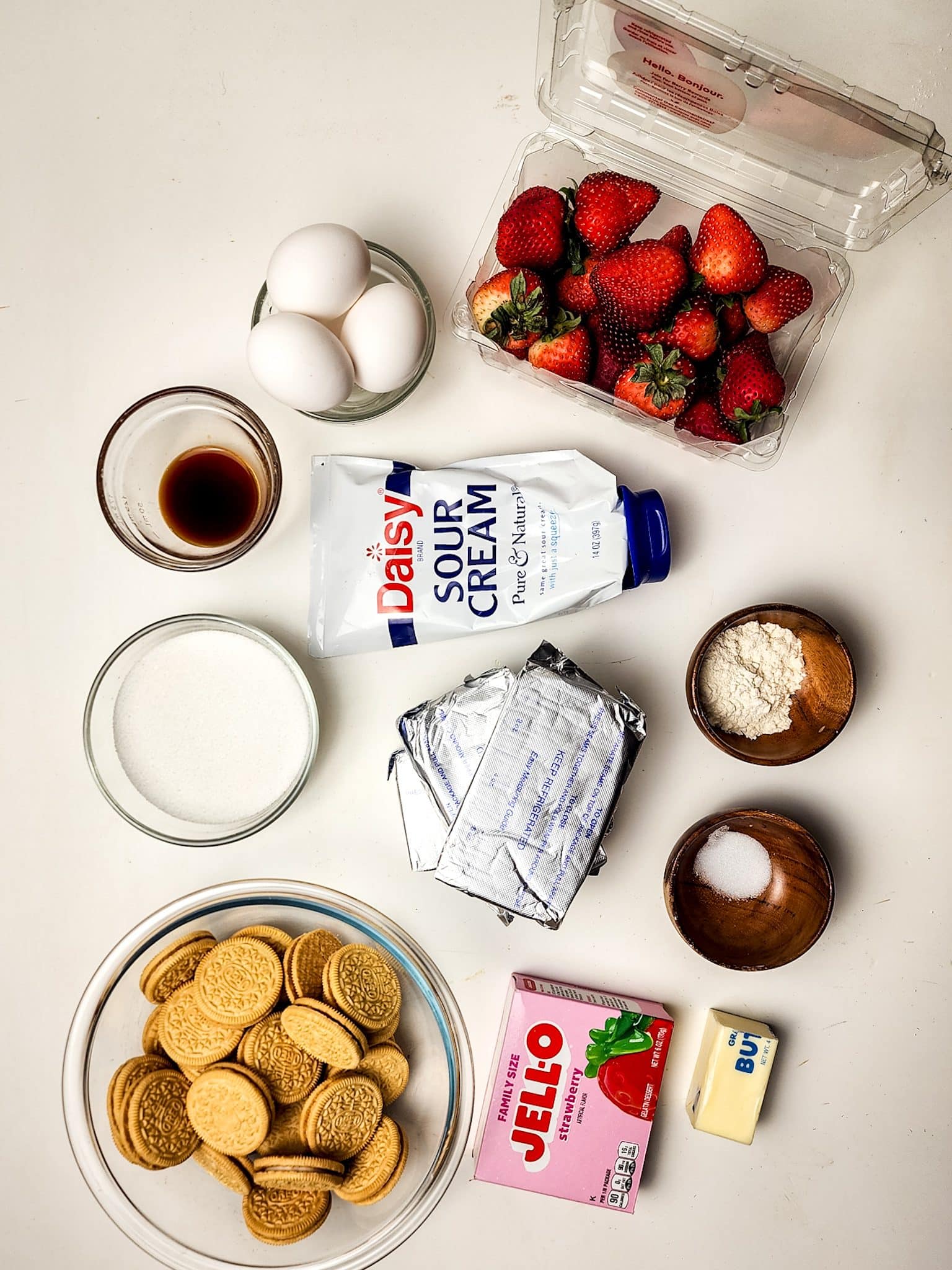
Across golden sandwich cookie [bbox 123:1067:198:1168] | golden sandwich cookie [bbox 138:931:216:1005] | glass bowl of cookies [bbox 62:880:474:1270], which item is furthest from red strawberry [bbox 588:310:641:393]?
golden sandwich cookie [bbox 123:1067:198:1168]

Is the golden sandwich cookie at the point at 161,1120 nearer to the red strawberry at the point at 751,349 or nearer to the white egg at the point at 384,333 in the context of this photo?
the white egg at the point at 384,333

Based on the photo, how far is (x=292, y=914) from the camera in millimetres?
919

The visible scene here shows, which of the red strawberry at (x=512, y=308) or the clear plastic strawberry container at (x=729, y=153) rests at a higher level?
the clear plastic strawberry container at (x=729, y=153)

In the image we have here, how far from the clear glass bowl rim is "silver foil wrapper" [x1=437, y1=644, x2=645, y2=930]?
0.31 m

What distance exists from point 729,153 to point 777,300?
8.1 inches

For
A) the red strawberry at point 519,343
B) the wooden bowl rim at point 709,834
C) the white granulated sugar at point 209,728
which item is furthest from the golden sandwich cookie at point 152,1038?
the red strawberry at point 519,343

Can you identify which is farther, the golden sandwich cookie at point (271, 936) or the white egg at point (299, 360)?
the golden sandwich cookie at point (271, 936)

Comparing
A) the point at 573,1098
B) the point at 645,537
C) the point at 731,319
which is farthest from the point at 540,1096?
the point at 731,319

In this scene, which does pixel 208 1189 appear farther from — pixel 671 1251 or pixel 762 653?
pixel 762 653

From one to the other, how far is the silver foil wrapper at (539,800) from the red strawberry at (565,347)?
31 centimetres

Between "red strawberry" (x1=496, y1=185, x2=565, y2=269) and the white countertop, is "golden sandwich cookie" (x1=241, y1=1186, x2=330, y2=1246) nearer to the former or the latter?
the white countertop

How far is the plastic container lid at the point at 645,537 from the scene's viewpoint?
86cm

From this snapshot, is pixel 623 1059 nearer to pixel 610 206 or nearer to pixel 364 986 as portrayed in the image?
pixel 364 986

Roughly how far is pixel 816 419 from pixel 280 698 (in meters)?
0.68
